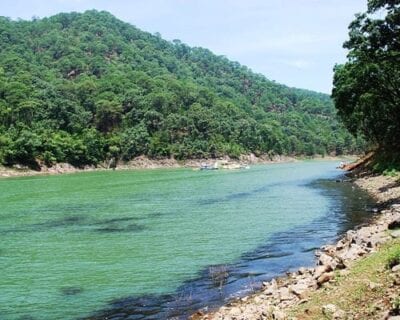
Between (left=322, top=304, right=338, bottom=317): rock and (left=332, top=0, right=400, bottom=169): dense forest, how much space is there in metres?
29.2

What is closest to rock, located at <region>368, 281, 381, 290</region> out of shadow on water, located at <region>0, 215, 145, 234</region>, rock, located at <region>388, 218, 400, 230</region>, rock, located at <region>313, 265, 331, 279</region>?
rock, located at <region>313, 265, 331, 279</region>


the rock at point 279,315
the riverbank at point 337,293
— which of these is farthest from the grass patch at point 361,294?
the rock at point 279,315

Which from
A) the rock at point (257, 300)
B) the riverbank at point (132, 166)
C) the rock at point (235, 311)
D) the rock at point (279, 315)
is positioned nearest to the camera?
the rock at point (279, 315)

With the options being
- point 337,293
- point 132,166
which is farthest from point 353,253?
point 132,166

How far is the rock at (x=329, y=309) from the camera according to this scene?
1244 cm

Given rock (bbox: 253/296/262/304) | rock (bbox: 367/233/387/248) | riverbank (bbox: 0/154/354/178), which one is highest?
rock (bbox: 367/233/387/248)

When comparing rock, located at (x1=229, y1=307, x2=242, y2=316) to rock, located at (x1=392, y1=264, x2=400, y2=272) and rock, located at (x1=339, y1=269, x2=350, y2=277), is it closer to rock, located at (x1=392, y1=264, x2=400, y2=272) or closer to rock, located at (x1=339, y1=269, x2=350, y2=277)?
rock, located at (x1=339, y1=269, x2=350, y2=277)

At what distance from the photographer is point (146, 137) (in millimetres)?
167625

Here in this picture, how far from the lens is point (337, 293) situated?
1390 centimetres

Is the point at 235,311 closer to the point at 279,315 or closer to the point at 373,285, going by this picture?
the point at 279,315

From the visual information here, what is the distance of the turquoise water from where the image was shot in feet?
65.7

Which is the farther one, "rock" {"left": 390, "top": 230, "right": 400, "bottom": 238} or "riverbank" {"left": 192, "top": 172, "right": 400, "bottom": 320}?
"rock" {"left": 390, "top": 230, "right": 400, "bottom": 238}

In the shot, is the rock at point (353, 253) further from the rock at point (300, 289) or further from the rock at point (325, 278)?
the rock at point (300, 289)

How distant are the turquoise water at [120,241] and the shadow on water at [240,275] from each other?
57 cm
